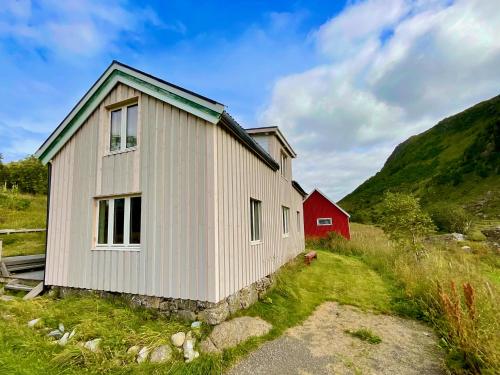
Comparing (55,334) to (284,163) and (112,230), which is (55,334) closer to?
(112,230)

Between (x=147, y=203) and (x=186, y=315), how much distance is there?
9.08 ft

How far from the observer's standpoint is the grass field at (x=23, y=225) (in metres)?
13.9

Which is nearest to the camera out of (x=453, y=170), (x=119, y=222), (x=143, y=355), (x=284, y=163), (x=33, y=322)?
(x=143, y=355)

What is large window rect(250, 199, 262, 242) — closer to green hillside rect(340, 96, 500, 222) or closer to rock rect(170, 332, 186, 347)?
rock rect(170, 332, 186, 347)

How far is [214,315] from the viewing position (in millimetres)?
5613

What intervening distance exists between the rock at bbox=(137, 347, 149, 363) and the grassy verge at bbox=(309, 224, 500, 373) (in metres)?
4.92

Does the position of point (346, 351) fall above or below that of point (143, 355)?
below

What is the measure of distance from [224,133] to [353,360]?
540 cm

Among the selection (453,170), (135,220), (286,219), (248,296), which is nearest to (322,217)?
(286,219)

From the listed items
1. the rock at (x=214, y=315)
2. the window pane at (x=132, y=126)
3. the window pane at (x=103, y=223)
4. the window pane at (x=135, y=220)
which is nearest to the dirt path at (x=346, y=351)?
the rock at (x=214, y=315)

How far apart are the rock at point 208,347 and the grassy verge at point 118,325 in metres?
0.26

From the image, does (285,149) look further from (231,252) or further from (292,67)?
(231,252)

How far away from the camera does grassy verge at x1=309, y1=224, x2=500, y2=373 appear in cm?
395

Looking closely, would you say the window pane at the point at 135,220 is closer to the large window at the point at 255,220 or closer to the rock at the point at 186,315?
the rock at the point at 186,315
